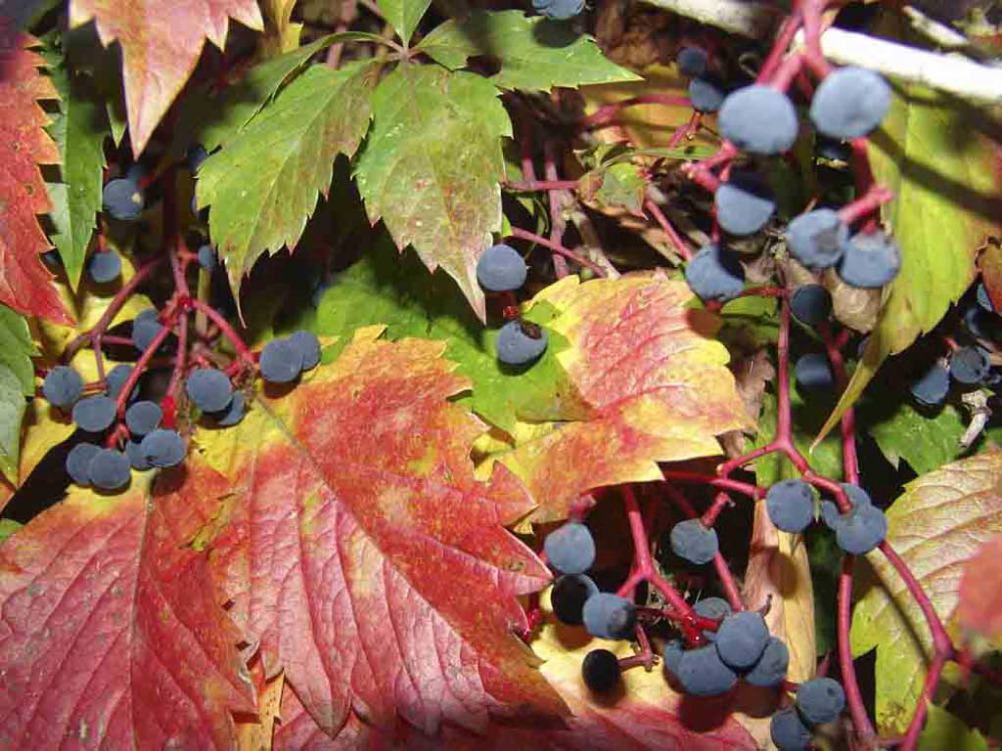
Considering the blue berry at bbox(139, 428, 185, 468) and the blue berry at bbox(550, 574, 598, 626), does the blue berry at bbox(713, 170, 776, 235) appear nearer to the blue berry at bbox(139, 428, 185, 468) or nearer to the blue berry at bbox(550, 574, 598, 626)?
the blue berry at bbox(550, 574, 598, 626)

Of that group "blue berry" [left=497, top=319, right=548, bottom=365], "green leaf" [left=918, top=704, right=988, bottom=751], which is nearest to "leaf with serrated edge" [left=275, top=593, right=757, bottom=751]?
"green leaf" [left=918, top=704, right=988, bottom=751]

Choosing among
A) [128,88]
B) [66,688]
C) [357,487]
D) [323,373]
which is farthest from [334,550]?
[128,88]

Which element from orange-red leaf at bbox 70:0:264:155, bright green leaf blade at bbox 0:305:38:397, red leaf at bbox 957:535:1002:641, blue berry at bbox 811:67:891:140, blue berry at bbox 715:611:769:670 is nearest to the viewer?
red leaf at bbox 957:535:1002:641

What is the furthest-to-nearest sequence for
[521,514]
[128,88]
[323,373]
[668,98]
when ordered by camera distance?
1. [668,98]
2. [323,373]
3. [521,514]
4. [128,88]

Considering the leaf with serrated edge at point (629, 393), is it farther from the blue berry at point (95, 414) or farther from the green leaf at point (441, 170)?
the blue berry at point (95, 414)

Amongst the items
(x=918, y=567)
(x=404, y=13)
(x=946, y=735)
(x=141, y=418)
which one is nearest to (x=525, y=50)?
(x=404, y=13)

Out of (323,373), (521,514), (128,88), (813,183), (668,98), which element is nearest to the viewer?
(128,88)

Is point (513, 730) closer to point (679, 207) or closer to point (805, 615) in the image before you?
point (805, 615)
